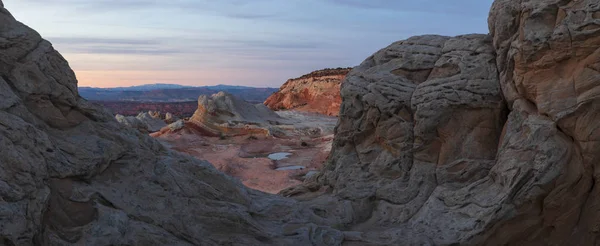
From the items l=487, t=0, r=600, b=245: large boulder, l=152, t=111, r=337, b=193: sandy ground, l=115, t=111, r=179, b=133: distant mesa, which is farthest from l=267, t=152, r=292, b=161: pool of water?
l=487, t=0, r=600, b=245: large boulder

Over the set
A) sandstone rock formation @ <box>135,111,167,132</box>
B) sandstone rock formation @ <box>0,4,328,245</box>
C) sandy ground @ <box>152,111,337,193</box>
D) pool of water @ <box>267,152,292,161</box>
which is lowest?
pool of water @ <box>267,152,292,161</box>

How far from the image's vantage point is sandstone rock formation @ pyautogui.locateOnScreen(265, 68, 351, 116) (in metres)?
29.2

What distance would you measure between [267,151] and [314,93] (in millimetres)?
13684

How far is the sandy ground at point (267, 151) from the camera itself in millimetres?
12609

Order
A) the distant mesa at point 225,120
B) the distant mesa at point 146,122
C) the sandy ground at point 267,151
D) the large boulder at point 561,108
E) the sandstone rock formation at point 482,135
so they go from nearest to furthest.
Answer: the large boulder at point 561,108, the sandstone rock formation at point 482,135, the sandy ground at point 267,151, the distant mesa at point 225,120, the distant mesa at point 146,122

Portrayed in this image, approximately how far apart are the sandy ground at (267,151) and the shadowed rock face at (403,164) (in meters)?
5.29

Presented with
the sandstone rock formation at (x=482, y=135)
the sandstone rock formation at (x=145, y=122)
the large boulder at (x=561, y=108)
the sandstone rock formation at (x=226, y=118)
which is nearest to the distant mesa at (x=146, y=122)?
the sandstone rock formation at (x=145, y=122)

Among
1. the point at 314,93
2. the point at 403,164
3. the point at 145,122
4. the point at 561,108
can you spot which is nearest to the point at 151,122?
the point at 145,122

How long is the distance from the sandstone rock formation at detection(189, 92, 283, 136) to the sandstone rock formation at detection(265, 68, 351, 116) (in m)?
6.80

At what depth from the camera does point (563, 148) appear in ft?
16.2

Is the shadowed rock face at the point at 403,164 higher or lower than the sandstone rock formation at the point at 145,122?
higher

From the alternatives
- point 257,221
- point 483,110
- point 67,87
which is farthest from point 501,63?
point 67,87

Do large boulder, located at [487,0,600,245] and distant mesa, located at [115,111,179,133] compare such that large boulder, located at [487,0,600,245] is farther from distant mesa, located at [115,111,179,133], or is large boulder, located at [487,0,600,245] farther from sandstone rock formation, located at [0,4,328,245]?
distant mesa, located at [115,111,179,133]

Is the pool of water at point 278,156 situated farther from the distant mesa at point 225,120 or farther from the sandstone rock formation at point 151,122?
the sandstone rock formation at point 151,122
